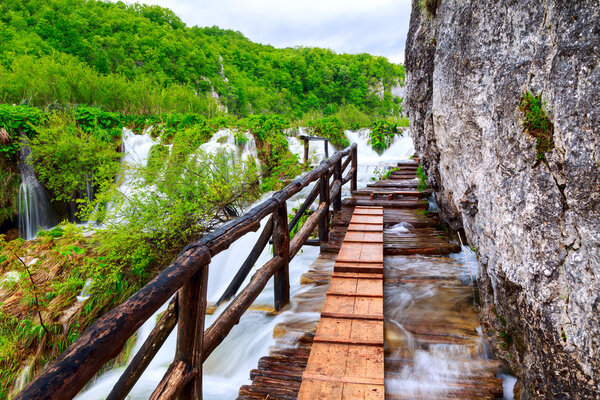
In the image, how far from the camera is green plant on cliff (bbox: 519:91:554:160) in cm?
162

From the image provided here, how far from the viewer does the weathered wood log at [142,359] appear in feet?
4.83

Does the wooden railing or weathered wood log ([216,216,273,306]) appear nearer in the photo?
the wooden railing

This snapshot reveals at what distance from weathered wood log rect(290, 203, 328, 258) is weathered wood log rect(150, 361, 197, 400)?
2012 millimetres

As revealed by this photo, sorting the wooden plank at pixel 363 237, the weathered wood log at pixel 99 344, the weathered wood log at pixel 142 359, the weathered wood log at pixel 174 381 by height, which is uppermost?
the weathered wood log at pixel 99 344

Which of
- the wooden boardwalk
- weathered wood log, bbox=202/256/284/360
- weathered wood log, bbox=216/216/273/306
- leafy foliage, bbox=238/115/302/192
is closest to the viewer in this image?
the wooden boardwalk

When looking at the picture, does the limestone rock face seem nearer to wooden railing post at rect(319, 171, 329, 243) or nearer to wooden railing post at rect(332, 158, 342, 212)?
wooden railing post at rect(319, 171, 329, 243)

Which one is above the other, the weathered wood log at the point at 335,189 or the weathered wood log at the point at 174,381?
the weathered wood log at the point at 335,189

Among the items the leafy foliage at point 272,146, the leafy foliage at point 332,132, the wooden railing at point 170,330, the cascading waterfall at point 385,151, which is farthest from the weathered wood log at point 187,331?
the leafy foliage at point 332,132

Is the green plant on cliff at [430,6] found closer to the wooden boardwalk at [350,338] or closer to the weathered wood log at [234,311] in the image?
the wooden boardwalk at [350,338]

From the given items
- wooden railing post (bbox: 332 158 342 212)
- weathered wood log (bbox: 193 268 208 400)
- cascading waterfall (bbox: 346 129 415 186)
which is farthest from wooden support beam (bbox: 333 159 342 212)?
cascading waterfall (bbox: 346 129 415 186)

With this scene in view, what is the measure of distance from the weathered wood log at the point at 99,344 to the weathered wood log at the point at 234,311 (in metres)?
0.64

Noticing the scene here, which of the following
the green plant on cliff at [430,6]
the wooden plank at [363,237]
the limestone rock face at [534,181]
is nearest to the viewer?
the limestone rock face at [534,181]

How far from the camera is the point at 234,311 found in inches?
94.5

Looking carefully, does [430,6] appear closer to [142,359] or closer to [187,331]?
[187,331]
